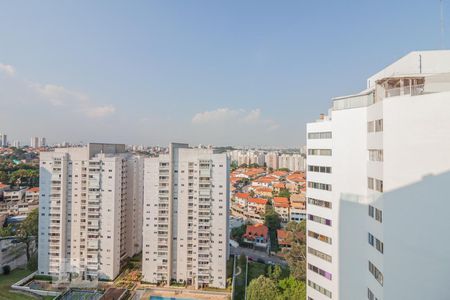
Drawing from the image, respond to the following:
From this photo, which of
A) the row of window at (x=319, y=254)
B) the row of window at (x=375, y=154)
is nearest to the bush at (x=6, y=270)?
the row of window at (x=319, y=254)

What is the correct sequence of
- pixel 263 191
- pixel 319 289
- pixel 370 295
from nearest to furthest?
pixel 370 295, pixel 319 289, pixel 263 191

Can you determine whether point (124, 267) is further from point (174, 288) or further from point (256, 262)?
point (256, 262)

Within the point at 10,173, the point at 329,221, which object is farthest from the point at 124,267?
the point at 10,173

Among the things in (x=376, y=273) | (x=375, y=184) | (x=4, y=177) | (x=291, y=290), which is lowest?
(x=291, y=290)

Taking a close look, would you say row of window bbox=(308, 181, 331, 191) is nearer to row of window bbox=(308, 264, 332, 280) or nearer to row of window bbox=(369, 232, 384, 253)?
row of window bbox=(369, 232, 384, 253)

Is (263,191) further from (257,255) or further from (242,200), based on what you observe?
(257,255)

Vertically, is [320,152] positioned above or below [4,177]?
above

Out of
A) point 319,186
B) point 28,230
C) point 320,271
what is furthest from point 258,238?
point 28,230
